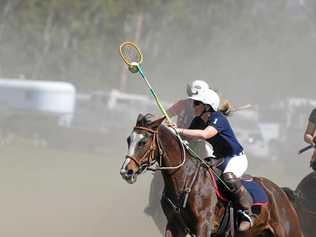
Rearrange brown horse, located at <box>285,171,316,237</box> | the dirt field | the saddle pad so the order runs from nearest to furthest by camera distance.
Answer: the saddle pad < brown horse, located at <box>285,171,316,237</box> < the dirt field

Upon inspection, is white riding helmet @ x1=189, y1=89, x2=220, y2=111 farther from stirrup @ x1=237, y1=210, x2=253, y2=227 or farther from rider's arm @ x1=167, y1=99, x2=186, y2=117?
rider's arm @ x1=167, y1=99, x2=186, y2=117

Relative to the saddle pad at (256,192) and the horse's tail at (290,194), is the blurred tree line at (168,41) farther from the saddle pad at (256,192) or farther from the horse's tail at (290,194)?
the saddle pad at (256,192)

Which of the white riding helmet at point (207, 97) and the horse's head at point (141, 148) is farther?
the white riding helmet at point (207, 97)

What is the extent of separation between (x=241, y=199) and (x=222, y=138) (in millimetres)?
700

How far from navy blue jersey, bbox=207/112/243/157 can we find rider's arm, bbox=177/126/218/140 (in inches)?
2.6

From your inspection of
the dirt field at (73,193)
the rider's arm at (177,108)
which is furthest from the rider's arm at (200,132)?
the dirt field at (73,193)

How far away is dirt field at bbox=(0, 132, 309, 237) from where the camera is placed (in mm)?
16391

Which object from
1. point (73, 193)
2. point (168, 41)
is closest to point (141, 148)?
point (73, 193)

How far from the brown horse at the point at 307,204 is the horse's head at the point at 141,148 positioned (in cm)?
291

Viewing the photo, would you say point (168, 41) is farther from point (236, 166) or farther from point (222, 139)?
point (222, 139)

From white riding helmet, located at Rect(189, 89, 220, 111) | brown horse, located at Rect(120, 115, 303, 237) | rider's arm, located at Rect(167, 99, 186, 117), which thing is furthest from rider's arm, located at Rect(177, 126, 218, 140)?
rider's arm, located at Rect(167, 99, 186, 117)

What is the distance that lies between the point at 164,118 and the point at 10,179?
15186 millimetres

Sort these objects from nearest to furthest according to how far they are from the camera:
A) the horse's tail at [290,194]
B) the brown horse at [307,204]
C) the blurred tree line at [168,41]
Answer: the horse's tail at [290,194]
the brown horse at [307,204]
the blurred tree line at [168,41]

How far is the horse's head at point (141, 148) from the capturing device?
321 inches
